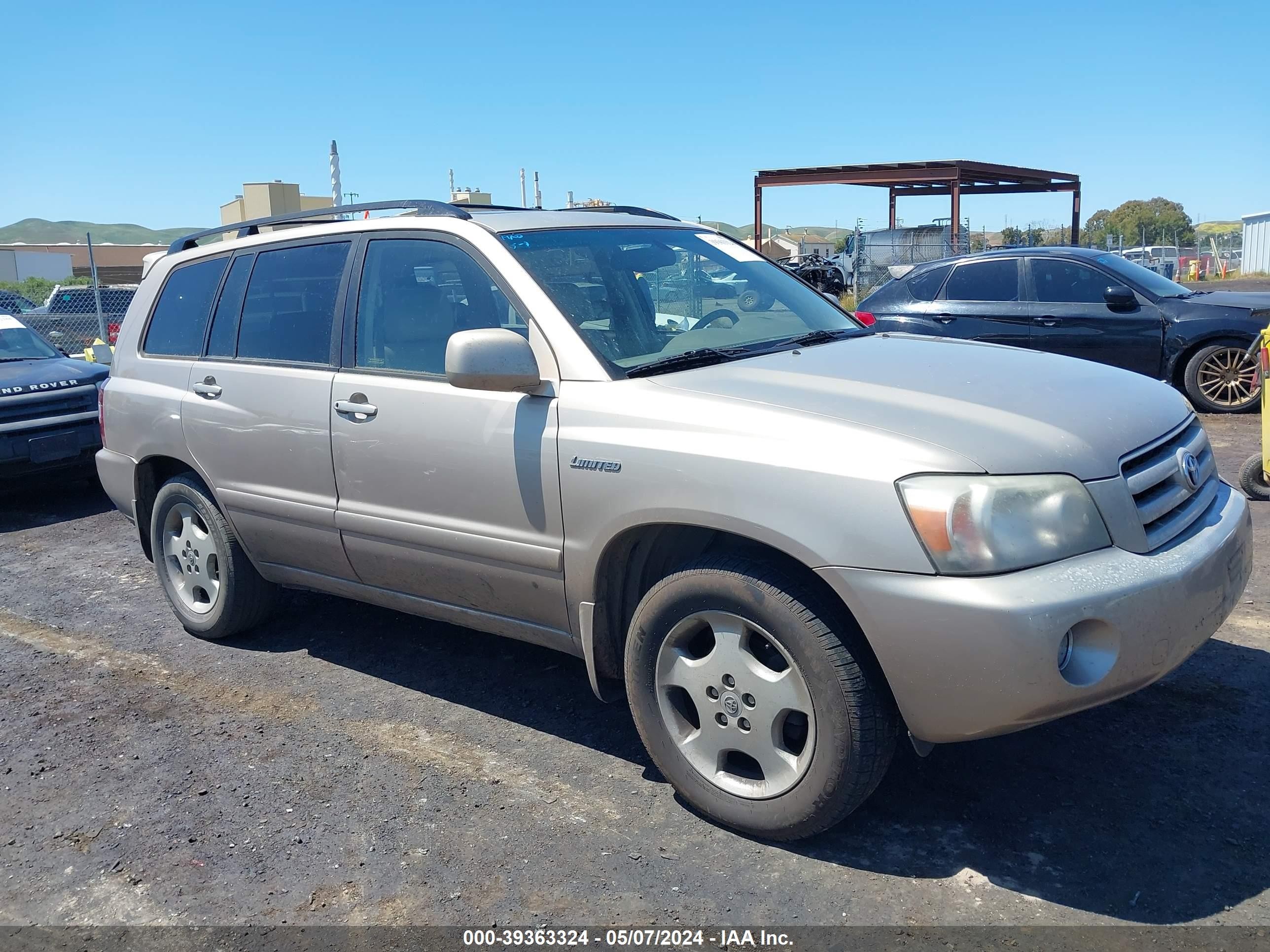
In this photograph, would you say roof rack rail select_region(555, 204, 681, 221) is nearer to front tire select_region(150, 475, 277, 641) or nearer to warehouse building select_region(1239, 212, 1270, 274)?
front tire select_region(150, 475, 277, 641)

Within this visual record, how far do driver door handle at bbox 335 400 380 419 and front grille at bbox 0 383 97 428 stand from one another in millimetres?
5297

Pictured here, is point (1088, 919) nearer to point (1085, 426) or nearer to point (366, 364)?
point (1085, 426)

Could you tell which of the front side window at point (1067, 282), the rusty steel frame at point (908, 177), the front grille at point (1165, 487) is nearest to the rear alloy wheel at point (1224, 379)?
the front side window at point (1067, 282)

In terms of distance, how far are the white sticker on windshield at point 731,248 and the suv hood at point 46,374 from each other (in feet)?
18.0

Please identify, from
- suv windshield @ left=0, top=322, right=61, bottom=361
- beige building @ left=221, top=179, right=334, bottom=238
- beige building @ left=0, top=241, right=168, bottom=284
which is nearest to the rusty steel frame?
beige building @ left=221, top=179, right=334, bottom=238

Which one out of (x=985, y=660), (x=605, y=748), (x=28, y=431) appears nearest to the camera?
(x=985, y=660)

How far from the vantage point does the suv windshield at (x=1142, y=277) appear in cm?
981

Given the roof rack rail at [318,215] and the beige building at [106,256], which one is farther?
the beige building at [106,256]

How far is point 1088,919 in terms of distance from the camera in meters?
2.65

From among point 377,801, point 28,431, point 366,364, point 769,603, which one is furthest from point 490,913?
point 28,431

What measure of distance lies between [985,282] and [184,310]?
297 inches

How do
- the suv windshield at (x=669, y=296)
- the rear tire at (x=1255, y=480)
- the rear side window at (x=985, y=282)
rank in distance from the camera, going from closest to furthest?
the suv windshield at (x=669, y=296), the rear tire at (x=1255, y=480), the rear side window at (x=985, y=282)

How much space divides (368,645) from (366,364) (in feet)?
5.02

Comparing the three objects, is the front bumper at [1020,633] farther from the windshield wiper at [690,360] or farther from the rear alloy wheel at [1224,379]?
the rear alloy wheel at [1224,379]
